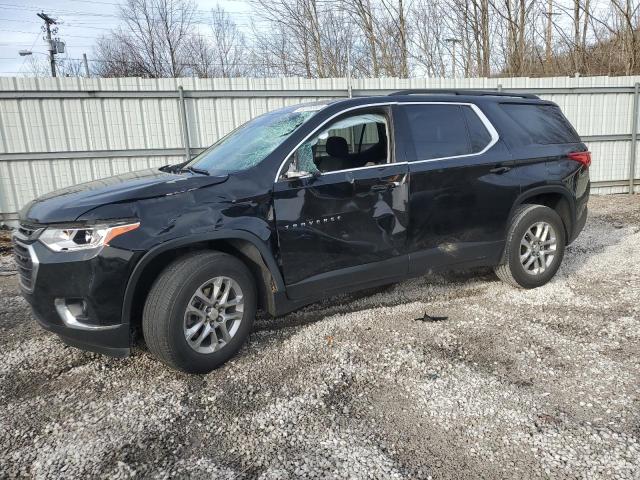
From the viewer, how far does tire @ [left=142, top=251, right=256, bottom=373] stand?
291cm

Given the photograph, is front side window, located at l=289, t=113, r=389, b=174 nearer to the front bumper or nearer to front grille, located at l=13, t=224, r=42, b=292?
the front bumper

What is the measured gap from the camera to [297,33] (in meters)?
19.0

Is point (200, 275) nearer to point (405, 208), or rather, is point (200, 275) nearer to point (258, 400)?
point (258, 400)

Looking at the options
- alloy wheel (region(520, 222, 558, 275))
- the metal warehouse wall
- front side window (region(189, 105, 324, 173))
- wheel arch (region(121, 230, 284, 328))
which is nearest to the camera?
wheel arch (region(121, 230, 284, 328))

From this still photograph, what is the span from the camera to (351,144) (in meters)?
3.93

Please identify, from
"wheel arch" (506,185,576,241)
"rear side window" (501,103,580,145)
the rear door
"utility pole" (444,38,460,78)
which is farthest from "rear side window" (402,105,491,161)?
"utility pole" (444,38,460,78)

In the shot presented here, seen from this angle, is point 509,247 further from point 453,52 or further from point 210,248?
point 453,52

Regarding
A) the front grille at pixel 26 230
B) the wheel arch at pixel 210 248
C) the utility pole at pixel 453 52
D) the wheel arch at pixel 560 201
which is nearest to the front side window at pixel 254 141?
the wheel arch at pixel 210 248

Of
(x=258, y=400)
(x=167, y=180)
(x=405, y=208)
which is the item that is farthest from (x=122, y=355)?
(x=405, y=208)

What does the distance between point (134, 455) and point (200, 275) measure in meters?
1.07

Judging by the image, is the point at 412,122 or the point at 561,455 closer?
the point at 561,455

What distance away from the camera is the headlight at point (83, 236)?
2.77 m

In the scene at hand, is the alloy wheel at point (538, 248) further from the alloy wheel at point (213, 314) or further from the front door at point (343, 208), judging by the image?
the alloy wheel at point (213, 314)

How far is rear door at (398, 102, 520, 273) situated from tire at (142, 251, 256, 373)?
1507 mm
